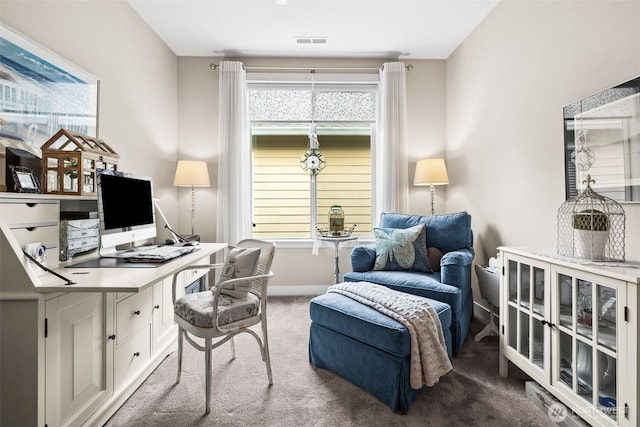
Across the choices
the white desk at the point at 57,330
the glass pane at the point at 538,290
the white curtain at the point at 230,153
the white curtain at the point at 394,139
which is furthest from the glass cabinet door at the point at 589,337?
the white curtain at the point at 230,153

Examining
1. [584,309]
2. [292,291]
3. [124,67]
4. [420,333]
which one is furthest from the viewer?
[292,291]

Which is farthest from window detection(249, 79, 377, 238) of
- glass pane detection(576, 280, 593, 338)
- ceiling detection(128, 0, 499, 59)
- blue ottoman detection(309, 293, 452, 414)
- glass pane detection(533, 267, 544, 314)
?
glass pane detection(576, 280, 593, 338)

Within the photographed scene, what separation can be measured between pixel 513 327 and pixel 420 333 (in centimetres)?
67

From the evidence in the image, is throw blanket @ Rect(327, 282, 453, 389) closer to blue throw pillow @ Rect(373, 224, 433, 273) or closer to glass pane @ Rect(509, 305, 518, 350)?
glass pane @ Rect(509, 305, 518, 350)

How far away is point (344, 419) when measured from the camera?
159 centimetres

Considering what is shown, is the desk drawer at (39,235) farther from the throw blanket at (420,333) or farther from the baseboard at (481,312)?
the baseboard at (481,312)

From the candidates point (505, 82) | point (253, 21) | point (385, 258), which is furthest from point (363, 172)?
point (253, 21)

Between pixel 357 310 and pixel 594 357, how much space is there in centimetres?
107

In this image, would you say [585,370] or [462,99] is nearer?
[585,370]

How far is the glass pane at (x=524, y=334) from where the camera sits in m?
1.75

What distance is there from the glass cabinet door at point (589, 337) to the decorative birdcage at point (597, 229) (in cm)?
18

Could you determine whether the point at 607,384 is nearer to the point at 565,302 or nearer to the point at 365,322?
the point at 565,302

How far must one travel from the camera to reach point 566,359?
149 cm

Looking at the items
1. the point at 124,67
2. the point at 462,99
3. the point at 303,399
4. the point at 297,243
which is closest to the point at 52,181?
the point at 124,67
